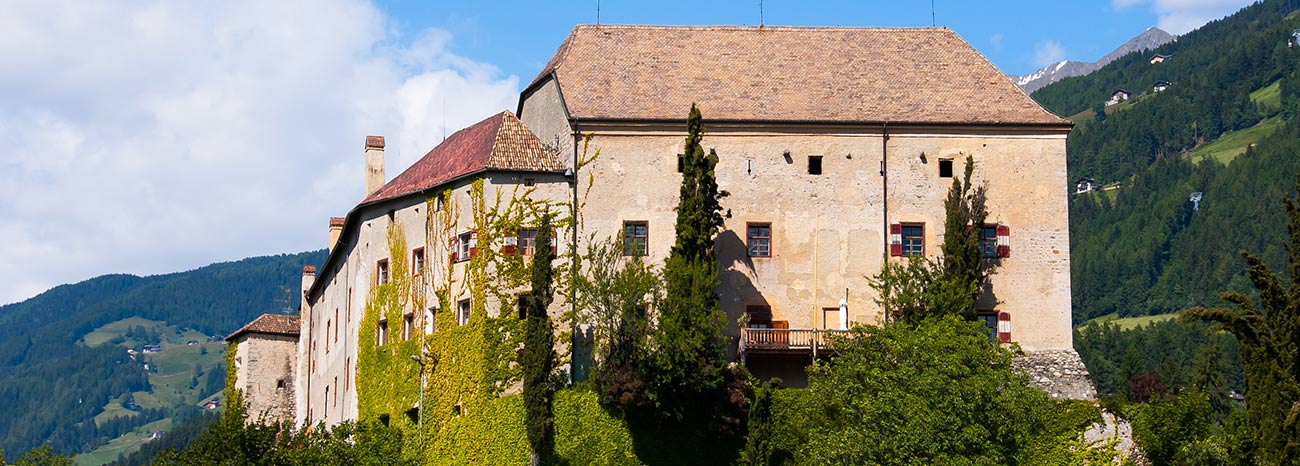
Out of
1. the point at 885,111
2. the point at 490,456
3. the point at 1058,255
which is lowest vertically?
the point at 490,456

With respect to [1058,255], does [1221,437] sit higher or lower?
lower

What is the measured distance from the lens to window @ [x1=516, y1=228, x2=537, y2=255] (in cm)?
6159

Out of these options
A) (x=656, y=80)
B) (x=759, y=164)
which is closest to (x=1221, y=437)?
(x=759, y=164)

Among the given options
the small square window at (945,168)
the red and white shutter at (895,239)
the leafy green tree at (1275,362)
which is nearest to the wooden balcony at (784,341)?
the red and white shutter at (895,239)

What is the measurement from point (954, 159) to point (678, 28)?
12708mm

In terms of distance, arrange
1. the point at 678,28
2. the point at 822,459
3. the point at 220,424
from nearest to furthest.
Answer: the point at 822,459 → the point at 220,424 → the point at 678,28

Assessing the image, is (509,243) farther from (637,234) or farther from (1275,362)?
(1275,362)

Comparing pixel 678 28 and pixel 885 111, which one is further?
pixel 678 28

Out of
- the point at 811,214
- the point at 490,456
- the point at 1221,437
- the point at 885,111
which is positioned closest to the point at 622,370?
the point at 490,456

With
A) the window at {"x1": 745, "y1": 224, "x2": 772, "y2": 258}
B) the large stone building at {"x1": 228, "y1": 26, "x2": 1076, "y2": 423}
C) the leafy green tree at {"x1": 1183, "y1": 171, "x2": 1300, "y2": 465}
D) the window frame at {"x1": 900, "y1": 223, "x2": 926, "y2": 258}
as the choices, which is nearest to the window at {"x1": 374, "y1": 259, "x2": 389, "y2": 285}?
the large stone building at {"x1": 228, "y1": 26, "x2": 1076, "y2": 423}

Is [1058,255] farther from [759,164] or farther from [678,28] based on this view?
[678,28]

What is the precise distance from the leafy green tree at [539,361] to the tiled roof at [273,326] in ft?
105

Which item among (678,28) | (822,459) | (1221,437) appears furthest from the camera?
(678,28)

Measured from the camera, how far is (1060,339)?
6334 centimetres
